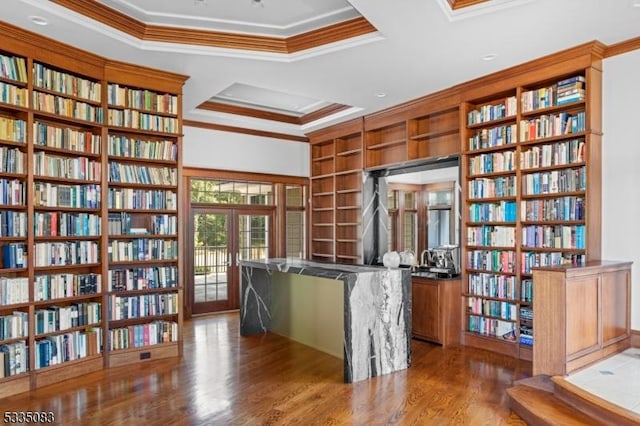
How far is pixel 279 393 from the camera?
3816mm

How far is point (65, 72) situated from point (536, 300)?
490 centimetres

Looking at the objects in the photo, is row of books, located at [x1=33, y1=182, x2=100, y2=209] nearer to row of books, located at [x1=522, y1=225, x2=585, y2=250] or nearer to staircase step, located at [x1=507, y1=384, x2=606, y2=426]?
staircase step, located at [x1=507, y1=384, x2=606, y2=426]

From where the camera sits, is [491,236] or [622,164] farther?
[491,236]

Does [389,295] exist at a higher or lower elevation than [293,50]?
lower

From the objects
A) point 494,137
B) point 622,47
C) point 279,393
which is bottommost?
point 279,393

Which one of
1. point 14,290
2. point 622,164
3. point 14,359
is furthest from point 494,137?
point 14,359

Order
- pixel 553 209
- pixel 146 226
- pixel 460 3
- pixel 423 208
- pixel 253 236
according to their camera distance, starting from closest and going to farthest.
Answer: pixel 460 3 < pixel 553 209 < pixel 146 226 < pixel 423 208 < pixel 253 236

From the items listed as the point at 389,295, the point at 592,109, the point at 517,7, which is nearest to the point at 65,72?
the point at 389,295

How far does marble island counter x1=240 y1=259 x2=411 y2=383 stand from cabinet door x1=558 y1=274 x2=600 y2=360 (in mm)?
1448

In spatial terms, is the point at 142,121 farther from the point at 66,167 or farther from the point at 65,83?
the point at 66,167

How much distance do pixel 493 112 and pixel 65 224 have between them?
4735mm

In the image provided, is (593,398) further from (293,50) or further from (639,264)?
(293,50)

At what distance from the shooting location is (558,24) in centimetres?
384

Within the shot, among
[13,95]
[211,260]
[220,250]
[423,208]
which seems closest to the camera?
[13,95]
